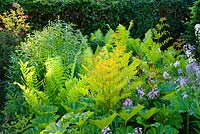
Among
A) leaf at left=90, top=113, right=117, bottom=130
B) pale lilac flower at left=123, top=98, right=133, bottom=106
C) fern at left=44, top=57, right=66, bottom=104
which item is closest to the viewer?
leaf at left=90, top=113, right=117, bottom=130

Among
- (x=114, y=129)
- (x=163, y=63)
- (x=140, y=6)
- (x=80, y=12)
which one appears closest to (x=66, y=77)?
(x=163, y=63)

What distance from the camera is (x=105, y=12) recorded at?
24.7 feet

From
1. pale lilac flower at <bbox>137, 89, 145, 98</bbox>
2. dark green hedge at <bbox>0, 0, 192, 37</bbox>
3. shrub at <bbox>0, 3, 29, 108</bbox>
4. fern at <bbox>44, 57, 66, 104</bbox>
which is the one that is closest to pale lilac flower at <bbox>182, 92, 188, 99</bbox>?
pale lilac flower at <bbox>137, 89, 145, 98</bbox>

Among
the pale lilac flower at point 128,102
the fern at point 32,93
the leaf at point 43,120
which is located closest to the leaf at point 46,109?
the leaf at point 43,120

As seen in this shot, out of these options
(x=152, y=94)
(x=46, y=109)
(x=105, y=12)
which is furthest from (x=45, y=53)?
(x=105, y=12)

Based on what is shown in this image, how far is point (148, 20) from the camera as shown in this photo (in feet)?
25.9

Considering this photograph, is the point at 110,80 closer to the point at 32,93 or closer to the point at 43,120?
the point at 43,120

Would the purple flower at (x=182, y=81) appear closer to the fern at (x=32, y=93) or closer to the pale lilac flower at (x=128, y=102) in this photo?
the pale lilac flower at (x=128, y=102)

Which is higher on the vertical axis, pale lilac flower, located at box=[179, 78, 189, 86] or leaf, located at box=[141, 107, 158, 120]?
pale lilac flower, located at box=[179, 78, 189, 86]

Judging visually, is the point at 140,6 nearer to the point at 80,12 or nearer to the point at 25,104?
the point at 80,12

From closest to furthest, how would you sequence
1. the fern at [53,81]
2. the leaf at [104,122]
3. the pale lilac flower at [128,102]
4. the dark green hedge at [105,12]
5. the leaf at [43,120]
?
the leaf at [104,122], the leaf at [43,120], the pale lilac flower at [128,102], the fern at [53,81], the dark green hedge at [105,12]

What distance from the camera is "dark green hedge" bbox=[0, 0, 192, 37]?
7.26 m

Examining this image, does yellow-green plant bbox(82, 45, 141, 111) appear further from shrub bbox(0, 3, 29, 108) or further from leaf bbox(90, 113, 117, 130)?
shrub bbox(0, 3, 29, 108)

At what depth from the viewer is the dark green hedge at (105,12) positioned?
7258mm
